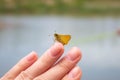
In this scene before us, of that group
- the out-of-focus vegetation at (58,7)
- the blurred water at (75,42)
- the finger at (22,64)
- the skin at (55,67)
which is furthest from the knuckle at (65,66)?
the out-of-focus vegetation at (58,7)

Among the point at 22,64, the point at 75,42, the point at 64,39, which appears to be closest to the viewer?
the point at 64,39

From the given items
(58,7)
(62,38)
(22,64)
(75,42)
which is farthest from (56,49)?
(58,7)

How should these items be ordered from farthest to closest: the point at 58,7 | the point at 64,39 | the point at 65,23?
the point at 58,7, the point at 65,23, the point at 64,39

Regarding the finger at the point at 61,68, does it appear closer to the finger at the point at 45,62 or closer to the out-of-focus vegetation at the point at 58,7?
the finger at the point at 45,62

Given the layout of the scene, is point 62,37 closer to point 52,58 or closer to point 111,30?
point 52,58

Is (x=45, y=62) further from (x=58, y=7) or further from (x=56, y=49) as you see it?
(x=58, y=7)

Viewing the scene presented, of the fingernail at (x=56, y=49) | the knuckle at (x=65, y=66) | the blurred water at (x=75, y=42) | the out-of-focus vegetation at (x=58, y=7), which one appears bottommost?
the knuckle at (x=65, y=66)

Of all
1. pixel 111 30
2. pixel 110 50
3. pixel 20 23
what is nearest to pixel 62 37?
pixel 110 50
